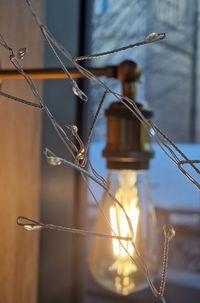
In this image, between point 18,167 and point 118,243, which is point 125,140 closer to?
point 118,243

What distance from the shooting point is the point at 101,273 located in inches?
30.2

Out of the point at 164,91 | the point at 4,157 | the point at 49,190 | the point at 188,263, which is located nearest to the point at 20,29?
the point at 4,157

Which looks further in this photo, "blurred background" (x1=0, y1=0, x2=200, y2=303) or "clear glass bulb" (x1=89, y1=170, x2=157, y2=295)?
"blurred background" (x1=0, y1=0, x2=200, y2=303)

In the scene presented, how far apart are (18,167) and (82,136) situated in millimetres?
276

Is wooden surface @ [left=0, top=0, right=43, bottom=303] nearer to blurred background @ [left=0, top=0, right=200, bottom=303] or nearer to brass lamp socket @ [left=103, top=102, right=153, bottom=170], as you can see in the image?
blurred background @ [left=0, top=0, right=200, bottom=303]

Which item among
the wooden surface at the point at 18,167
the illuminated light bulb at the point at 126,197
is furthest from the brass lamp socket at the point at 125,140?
the wooden surface at the point at 18,167

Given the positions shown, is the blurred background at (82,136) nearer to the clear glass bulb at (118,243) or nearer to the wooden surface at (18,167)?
the wooden surface at (18,167)

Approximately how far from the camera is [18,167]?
2.93ft

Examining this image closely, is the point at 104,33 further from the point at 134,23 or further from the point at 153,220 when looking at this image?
the point at 153,220

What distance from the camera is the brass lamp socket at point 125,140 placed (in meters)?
0.64

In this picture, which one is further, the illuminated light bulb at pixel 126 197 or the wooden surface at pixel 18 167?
the wooden surface at pixel 18 167

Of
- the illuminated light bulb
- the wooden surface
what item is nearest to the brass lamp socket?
the illuminated light bulb

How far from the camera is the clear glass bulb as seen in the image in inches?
26.8

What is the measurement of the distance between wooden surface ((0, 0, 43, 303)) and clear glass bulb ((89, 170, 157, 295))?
180 millimetres
